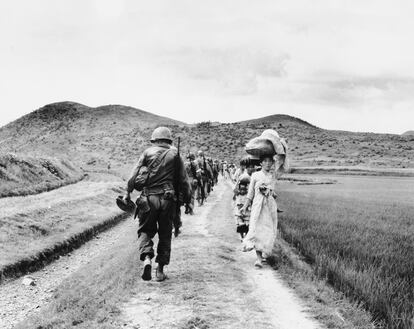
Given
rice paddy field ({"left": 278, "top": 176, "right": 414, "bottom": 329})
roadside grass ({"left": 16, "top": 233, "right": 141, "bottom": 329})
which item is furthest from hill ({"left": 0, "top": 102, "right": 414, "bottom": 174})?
roadside grass ({"left": 16, "top": 233, "right": 141, "bottom": 329})

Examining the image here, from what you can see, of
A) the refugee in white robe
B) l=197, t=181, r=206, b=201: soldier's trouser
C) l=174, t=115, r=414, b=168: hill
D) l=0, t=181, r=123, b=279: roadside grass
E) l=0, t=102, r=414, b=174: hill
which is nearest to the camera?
the refugee in white robe

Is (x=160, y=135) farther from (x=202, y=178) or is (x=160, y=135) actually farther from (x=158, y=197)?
(x=202, y=178)

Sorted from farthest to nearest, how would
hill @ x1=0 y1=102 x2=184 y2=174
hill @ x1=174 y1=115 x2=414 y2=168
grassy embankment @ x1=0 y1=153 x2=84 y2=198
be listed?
hill @ x1=0 y1=102 x2=184 y2=174
hill @ x1=174 y1=115 x2=414 y2=168
grassy embankment @ x1=0 y1=153 x2=84 y2=198

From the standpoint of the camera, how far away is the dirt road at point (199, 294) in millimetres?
5059

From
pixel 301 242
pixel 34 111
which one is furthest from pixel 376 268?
pixel 34 111

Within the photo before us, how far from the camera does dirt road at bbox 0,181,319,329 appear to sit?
16.6ft

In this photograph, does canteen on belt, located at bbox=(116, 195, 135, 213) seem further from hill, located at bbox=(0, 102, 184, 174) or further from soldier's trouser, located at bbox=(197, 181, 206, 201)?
hill, located at bbox=(0, 102, 184, 174)

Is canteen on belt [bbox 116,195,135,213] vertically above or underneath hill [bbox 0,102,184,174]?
underneath

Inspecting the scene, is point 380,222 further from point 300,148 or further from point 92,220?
point 300,148

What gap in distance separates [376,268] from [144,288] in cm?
367

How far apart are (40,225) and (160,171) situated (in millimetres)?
7517

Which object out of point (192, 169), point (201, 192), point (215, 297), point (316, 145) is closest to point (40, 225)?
point (192, 169)

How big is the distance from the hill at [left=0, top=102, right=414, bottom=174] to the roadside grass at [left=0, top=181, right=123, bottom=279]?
49.4 m

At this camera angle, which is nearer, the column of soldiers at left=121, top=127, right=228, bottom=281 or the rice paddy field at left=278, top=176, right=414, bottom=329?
the rice paddy field at left=278, top=176, right=414, bottom=329
